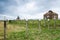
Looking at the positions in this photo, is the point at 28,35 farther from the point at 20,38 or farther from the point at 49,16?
the point at 49,16

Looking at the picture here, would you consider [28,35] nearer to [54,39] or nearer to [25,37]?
[25,37]

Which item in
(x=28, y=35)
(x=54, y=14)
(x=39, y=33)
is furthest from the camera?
(x=54, y=14)

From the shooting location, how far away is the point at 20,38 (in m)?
22.4

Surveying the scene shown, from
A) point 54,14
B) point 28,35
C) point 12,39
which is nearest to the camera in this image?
point 12,39

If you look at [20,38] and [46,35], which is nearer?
[20,38]

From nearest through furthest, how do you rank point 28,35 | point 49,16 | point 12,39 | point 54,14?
point 12,39 < point 28,35 < point 49,16 < point 54,14

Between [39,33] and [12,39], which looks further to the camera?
[39,33]

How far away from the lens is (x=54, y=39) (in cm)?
2208

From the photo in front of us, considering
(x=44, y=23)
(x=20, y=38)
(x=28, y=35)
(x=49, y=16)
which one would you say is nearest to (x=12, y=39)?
(x=20, y=38)

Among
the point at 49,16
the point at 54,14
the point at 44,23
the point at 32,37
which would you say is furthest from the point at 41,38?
the point at 54,14

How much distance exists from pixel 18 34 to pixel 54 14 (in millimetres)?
50791

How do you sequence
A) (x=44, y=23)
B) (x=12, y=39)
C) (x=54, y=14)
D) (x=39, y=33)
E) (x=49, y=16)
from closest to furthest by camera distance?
1. (x=12, y=39)
2. (x=39, y=33)
3. (x=44, y=23)
4. (x=49, y=16)
5. (x=54, y=14)

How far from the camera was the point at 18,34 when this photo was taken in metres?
24.5

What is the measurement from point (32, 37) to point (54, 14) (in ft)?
171
